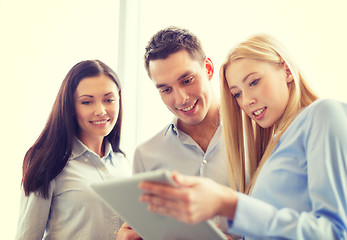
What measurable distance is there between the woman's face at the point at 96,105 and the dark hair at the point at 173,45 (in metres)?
0.30

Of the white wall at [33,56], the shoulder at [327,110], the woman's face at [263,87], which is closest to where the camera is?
the shoulder at [327,110]

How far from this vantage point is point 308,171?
39.9 inches

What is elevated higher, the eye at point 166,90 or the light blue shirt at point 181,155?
the eye at point 166,90

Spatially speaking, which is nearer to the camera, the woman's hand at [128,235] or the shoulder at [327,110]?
the shoulder at [327,110]

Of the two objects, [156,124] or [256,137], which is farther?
[156,124]

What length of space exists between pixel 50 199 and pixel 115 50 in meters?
1.66

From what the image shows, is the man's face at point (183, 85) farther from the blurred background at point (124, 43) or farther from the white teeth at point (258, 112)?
the blurred background at point (124, 43)

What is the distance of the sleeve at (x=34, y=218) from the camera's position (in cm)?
174

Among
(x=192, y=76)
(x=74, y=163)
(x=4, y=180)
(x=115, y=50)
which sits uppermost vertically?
(x=115, y=50)

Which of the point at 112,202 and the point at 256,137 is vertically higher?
the point at 256,137

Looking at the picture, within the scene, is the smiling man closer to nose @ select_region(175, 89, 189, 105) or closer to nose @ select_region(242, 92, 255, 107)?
nose @ select_region(175, 89, 189, 105)

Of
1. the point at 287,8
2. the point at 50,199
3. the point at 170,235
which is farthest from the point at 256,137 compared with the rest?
the point at 287,8

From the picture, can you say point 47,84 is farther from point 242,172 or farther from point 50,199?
point 242,172

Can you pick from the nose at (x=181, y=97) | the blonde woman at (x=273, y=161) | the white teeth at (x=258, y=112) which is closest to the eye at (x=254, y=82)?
the blonde woman at (x=273, y=161)
